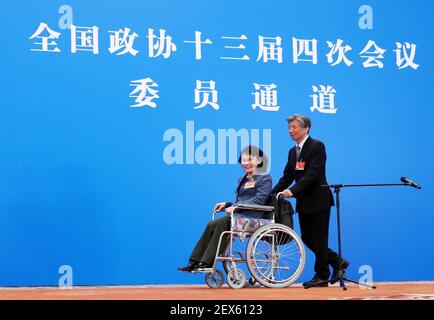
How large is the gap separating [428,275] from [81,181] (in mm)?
2555

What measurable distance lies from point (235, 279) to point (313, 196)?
2.19 ft

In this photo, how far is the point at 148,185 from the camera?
18.1ft

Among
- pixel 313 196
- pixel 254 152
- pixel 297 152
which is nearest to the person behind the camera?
pixel 313 196

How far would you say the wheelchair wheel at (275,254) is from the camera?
4.69 m

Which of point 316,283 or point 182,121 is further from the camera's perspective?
point 182,121

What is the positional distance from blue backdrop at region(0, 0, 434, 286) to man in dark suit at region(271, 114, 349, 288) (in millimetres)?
801

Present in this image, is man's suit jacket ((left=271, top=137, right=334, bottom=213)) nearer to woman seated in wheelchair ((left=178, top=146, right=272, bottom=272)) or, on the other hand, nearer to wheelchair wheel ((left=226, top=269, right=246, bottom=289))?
woman seated in wheelchair ((left=178, top=146, right=272, bottom=272))

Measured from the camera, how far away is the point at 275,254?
16.0ft

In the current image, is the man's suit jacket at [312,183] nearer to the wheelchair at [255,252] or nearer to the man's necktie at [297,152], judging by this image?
the man's necktie at [297,152]

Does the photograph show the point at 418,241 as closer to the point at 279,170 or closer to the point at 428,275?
the point at 428,275

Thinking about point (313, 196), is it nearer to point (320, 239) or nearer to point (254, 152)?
point (320, 239)

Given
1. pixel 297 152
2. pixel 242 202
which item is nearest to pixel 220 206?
pixel 242 202

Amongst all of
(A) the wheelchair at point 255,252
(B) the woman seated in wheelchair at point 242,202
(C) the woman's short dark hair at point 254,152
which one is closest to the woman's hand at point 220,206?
(B) the woman seated in wheelchair at point 242,202
